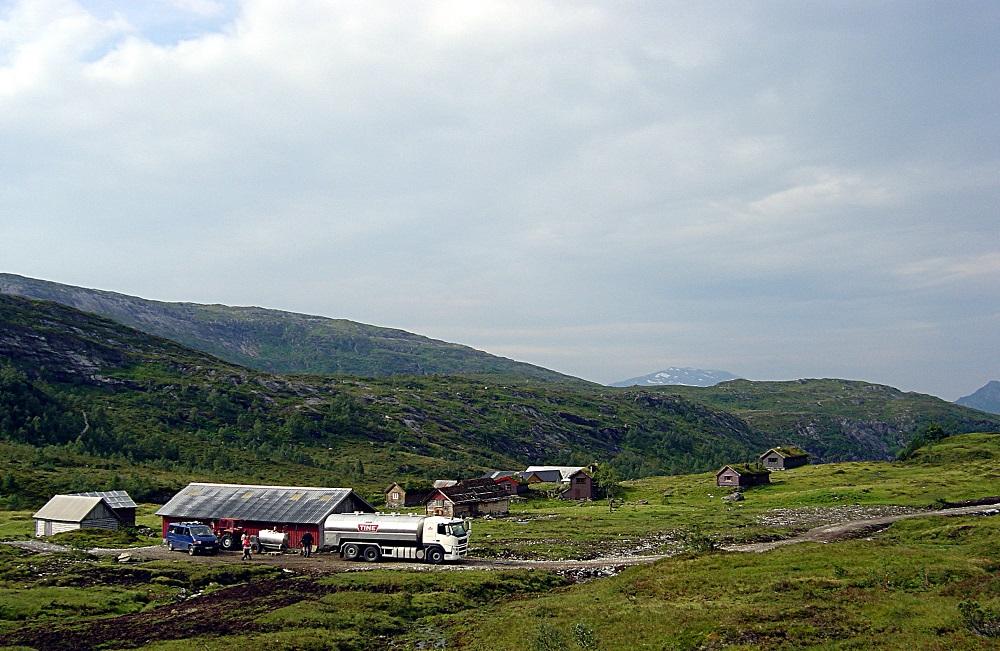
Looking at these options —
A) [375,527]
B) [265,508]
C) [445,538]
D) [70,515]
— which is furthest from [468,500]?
[70,515]

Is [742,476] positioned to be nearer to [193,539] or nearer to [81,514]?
[193,539]

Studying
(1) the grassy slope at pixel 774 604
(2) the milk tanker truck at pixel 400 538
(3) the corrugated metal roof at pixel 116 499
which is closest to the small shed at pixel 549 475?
(3) the corrugated metal roof at pixel 116 499

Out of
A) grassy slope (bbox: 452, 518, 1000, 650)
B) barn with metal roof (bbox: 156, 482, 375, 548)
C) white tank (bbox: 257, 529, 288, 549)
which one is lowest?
white tank (bbox: 257, 529, 288, 549)

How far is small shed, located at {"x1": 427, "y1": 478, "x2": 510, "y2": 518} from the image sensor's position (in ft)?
377

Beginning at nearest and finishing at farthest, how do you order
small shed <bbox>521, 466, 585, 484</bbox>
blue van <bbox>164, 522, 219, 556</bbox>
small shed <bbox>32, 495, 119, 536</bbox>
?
blue van <bbox>164, 522, 219, 556</bbox>
small shed <bbox>32, 495, 119, 536</bbox>
small shed <bbox>521, 466, 585, 484</bbox>

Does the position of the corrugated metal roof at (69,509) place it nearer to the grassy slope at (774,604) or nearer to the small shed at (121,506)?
the small shed at (121,506)

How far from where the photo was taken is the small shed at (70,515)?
89875 millimetres

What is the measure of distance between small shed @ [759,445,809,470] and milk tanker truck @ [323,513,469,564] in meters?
127

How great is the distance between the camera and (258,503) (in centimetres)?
7969

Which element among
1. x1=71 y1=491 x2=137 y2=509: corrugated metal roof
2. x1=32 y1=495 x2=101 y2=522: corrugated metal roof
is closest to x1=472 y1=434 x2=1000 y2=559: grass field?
x1=71 y1=491 x2=137 y2=509: corrugated metal roof

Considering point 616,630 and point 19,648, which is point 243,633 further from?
point 616,630

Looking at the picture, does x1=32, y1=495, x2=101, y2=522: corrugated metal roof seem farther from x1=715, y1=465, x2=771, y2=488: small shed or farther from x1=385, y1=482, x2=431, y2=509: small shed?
x1=715, y1=465, x2=771, y2=488: small shed

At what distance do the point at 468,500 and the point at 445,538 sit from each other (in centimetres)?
5029

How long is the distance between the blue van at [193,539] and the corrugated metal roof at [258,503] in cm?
345
